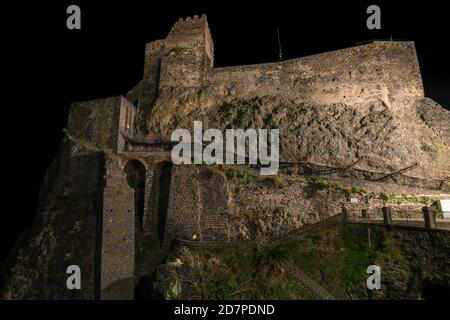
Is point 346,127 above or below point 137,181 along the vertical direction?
above

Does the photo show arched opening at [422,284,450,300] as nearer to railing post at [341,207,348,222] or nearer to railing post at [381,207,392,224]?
railing post at [381,207,392,224]

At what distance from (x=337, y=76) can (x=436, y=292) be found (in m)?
18.0

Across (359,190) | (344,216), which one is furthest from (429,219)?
(359,190)

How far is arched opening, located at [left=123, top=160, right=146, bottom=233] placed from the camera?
2326 cm

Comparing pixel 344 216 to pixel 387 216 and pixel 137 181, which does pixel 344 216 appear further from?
pixel 137 181

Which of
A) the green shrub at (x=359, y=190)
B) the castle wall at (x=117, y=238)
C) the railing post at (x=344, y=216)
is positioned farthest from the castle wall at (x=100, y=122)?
the green shrub at (x=359, y=190)

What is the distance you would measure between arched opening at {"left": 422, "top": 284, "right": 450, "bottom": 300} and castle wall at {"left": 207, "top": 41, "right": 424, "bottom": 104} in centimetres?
1537

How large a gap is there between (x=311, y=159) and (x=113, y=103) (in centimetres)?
1419

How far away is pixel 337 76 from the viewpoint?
97.0ft

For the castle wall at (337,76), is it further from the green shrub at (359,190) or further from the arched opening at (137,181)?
the arched opening at (137,181)

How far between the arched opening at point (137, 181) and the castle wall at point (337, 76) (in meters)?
10.3

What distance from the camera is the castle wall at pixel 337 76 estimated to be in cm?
2822

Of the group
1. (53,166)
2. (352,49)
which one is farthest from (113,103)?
(352,49)
